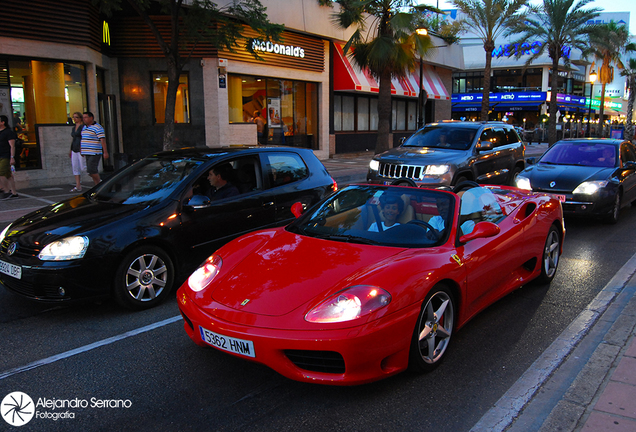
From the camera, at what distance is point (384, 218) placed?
4281 millimetres

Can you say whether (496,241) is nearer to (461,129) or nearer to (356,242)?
(356,242)

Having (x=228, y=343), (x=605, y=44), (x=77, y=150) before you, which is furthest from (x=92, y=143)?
(x=605, y=44)

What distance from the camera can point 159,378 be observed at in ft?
11.7

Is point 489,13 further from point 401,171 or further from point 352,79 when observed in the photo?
point 401,171

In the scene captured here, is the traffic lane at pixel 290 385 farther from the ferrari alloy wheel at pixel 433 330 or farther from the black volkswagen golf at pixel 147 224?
the black volkswagen golf at pixel 147 224

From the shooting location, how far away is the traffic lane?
308 cm

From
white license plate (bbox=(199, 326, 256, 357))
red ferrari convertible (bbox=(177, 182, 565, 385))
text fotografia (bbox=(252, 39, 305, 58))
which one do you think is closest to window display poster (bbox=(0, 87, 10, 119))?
text fotografia (bbox=(252, 39, 305, 58))

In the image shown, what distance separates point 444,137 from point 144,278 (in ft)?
26.4

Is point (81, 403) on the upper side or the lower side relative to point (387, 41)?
lower

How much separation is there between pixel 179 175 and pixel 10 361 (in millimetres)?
2482

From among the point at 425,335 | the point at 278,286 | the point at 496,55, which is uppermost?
the point at 496,55

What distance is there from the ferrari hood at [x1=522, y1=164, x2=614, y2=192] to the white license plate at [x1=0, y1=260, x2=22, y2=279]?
827cm

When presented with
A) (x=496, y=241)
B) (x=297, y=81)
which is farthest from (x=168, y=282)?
(x=297, y=81)

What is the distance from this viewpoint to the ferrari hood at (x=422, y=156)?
10.0 metres
